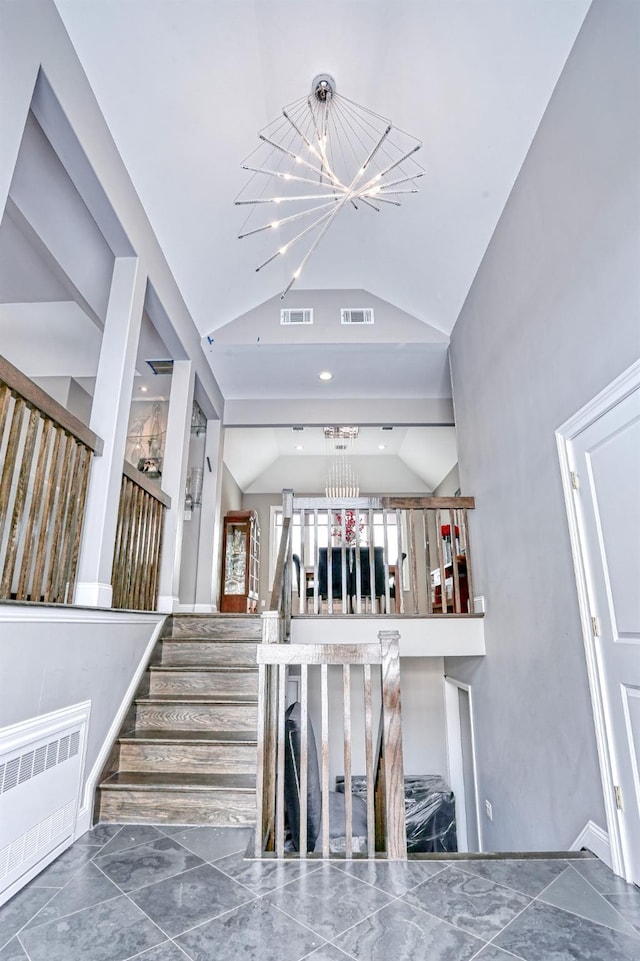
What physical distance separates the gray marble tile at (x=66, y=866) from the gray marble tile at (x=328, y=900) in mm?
869

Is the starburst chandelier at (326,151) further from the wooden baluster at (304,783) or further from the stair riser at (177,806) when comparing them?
the stair riser at (177,806)

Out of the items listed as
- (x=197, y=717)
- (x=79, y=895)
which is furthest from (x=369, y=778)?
(x=197, y=717)

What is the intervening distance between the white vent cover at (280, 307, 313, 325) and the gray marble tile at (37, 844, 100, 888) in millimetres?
4633

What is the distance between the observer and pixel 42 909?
1767mm

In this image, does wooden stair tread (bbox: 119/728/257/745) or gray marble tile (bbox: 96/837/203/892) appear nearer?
gray marble tile (bbox: 96/837/203/892)

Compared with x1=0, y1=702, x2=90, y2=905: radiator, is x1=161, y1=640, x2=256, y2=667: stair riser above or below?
above


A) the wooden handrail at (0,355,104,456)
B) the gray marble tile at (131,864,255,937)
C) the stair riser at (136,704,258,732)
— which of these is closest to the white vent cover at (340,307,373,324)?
the wooden handrail at (0,355,104,456)

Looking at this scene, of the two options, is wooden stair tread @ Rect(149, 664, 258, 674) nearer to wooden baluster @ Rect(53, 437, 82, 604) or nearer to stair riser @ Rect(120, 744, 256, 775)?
stair riser @ Rect(120, 744, 256, 775)

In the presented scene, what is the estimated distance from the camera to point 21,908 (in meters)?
1.78

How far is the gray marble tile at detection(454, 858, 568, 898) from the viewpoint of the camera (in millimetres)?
1875

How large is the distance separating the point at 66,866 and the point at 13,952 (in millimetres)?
605

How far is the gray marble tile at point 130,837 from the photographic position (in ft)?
7.48

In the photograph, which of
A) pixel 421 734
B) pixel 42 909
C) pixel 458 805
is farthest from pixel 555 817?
pixel 421 734

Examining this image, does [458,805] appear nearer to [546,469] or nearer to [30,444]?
[546,469]
